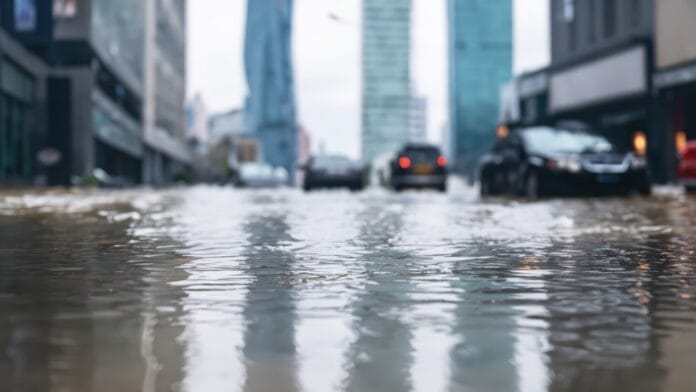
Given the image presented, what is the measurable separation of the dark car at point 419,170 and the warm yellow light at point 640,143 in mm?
19355

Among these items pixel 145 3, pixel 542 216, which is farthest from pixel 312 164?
pixel 145 3

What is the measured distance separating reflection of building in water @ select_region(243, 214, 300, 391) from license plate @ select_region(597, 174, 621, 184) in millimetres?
13410

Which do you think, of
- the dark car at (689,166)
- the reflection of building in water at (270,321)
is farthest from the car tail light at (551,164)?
Answer: the reflection of building in water at (270,321)

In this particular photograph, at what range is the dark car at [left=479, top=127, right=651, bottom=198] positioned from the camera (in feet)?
69.2

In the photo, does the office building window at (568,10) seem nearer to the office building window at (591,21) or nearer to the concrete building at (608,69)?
the concrete building at (608,69)

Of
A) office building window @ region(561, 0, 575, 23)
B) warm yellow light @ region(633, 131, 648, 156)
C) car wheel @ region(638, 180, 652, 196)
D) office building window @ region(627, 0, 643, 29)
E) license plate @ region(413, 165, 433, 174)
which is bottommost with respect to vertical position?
car wheel @ region(638, 180, 652, 196)

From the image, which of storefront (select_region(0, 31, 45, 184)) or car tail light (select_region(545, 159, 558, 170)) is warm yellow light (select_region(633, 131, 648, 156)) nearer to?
storefront (select_region(0, 31, 45, 184))

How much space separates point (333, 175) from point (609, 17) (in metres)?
23.8

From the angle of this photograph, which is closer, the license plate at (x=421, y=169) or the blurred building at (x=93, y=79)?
the license plate at (x=421, y=169)

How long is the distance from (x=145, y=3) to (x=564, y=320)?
8209cm

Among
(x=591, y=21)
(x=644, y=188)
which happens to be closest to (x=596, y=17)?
(x=591, y=21)

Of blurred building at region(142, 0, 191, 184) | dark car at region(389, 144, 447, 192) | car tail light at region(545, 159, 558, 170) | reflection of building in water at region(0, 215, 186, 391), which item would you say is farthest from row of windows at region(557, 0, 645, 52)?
reflection of building in water at region(0, 215, 186, 391)

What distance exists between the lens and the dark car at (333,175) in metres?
35.2

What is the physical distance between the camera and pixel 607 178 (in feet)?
69.6
